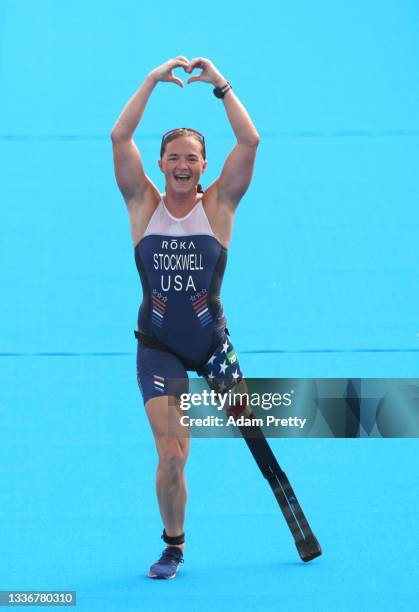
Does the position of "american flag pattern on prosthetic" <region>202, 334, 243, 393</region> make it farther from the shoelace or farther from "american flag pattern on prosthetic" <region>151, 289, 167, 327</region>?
the shoelace

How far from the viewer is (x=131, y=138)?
490 cm

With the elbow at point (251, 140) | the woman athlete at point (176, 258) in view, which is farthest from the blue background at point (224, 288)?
the elbow at point (251, 140)

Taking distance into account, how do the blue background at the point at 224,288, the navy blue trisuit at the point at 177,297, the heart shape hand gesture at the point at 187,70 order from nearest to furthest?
1. the heart shape hand gesture at the point at 187,70
2. the navy blue trisuit at the point at 177,297
3. the blue background at the point at 224,288

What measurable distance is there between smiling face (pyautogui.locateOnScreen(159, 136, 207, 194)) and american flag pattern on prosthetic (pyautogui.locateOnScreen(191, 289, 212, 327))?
0.43 meters

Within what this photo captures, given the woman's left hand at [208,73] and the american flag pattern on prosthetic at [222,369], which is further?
the american flag pattern on prosthetic at [222,369]

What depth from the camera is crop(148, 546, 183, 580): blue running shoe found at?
4848 mm

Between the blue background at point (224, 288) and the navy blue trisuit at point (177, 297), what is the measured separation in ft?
2.68

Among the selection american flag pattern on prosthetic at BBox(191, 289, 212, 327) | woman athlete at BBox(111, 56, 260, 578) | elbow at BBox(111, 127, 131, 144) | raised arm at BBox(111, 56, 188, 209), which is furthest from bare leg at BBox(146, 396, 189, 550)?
elbow at BBox(111, 127, 131, 144)

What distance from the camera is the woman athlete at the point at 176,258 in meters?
4.86

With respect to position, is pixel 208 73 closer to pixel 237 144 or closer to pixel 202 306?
pixel 237 144

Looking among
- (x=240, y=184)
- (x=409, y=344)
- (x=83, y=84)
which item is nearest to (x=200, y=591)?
(x=240, y=184)

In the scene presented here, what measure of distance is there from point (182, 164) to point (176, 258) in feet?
1.28

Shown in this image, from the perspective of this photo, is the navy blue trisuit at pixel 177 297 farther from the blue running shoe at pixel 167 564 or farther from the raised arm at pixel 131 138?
the blue running shoe at pixel 167 564

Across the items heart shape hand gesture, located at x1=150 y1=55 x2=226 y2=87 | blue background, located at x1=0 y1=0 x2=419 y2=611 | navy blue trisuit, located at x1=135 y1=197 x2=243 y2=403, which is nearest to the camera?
heart shape hand gesture, located at x1=150 y1=55 x2=226 y2=87
